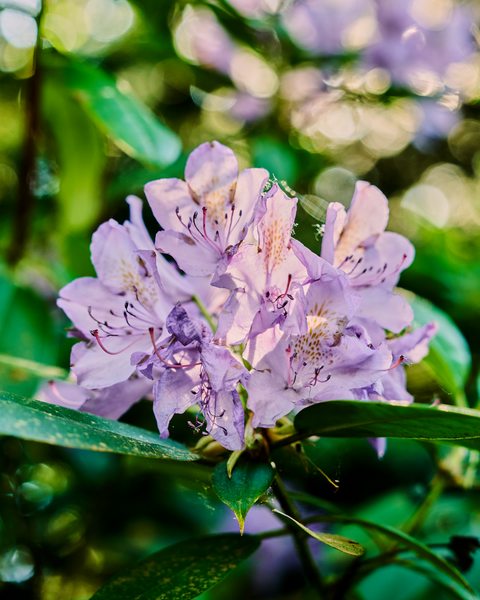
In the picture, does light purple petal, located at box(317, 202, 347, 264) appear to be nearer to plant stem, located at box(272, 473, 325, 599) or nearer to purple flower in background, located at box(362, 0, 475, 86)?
plant stem, located at box(272, 473, 325, 599)

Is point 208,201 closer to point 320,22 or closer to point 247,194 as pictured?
point 247,194

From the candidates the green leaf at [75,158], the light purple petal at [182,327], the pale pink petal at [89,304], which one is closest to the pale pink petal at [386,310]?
the light purple petal at [182,327]

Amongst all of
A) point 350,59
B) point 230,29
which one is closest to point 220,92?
point 230,29

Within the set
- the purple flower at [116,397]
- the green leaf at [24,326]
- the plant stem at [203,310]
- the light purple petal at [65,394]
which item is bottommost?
the green leaf at [24,326]

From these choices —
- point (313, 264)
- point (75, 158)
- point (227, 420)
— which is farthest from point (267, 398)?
point (75, 158)

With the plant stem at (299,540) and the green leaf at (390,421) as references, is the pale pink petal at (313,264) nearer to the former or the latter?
the green leaf at (390,421)

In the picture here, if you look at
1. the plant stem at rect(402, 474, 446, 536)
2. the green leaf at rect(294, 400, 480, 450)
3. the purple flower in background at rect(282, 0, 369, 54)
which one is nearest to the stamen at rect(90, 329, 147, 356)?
the green leaf at rect(294, 400, 480, 450)

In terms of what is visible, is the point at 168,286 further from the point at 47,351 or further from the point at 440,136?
the point at 440,136
